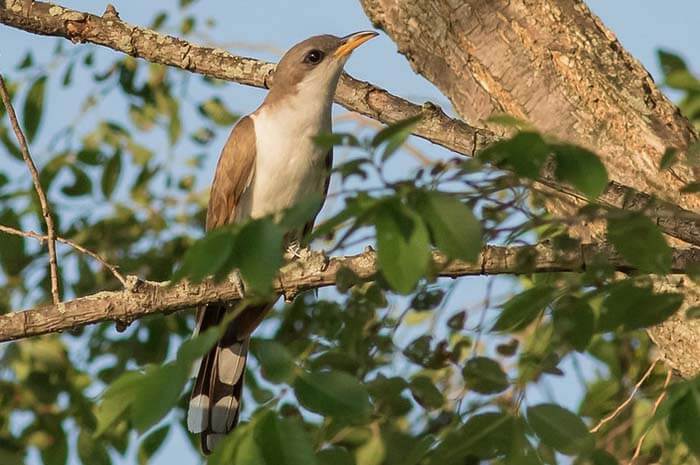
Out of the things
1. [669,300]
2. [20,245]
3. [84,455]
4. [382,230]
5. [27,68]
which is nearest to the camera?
[382,230]

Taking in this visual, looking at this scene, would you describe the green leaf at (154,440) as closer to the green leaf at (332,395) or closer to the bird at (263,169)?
the bird at (263,169)

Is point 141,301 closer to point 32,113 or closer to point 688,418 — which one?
point 32,113

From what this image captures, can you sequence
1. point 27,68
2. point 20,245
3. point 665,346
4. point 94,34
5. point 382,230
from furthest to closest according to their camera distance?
Result: point 27,68, point 20,245, point 94,34, point 665,346, point 382,230

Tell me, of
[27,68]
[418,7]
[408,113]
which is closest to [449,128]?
[408,113]

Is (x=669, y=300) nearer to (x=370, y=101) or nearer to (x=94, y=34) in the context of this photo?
(x=370, y=101)

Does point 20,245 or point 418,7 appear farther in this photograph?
point 20,245

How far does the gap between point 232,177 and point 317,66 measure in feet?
2.10

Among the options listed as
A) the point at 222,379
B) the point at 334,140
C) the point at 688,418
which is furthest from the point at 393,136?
the point at 222,379

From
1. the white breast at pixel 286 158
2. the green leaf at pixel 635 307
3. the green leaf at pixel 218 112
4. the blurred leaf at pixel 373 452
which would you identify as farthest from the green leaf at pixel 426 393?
the green leaf at pixel 218 112

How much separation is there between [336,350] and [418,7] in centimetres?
125

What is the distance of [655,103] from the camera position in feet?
13.3

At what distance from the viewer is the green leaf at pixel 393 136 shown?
2.07 m

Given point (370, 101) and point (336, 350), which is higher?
point (370, 101)

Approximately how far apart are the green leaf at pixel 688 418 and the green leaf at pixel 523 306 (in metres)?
0.38
